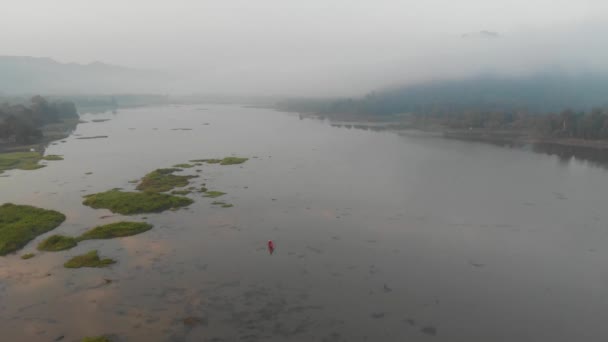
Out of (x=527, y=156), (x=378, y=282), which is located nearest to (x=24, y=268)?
(x=378, y=282)

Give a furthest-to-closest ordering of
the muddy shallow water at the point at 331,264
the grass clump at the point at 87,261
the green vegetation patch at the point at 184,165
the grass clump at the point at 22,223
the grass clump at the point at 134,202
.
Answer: the green vegetation patch at the point at 184,165, the grass clump at the point at 134,202, the grass clump at the point at 22,223, the grass clump at the point at 87,261, the muddy shallow water at the point at 331,264

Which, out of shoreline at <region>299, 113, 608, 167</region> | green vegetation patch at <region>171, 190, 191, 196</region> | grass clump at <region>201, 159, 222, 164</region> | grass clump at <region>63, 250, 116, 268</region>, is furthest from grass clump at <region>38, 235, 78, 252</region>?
shoreline at <region>299, 113, 608, 167</region>

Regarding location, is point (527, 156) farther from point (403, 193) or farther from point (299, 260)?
point (299, 260)

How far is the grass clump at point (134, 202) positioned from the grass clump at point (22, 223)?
12.0 feet

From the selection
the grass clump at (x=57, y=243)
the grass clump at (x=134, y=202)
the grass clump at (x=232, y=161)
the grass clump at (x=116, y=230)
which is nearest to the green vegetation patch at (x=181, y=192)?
the grass clump at (x=134, y=202)

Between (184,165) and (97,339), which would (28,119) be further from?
(97,339)

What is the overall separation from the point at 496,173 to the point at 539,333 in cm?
3690

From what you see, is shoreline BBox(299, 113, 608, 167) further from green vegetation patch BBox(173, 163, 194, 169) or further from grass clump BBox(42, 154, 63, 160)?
grass clump BBox(42, 154, 63, 160)

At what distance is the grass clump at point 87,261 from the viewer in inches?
927

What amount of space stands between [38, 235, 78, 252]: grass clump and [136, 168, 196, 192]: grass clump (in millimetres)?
12719

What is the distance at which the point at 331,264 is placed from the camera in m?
24.7

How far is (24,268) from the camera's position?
23.2 metres

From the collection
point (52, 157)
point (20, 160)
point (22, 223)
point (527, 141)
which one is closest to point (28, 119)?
point (52, 157)

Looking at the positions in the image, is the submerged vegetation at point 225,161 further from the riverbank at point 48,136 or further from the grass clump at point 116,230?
the riverbank at point 48,136
